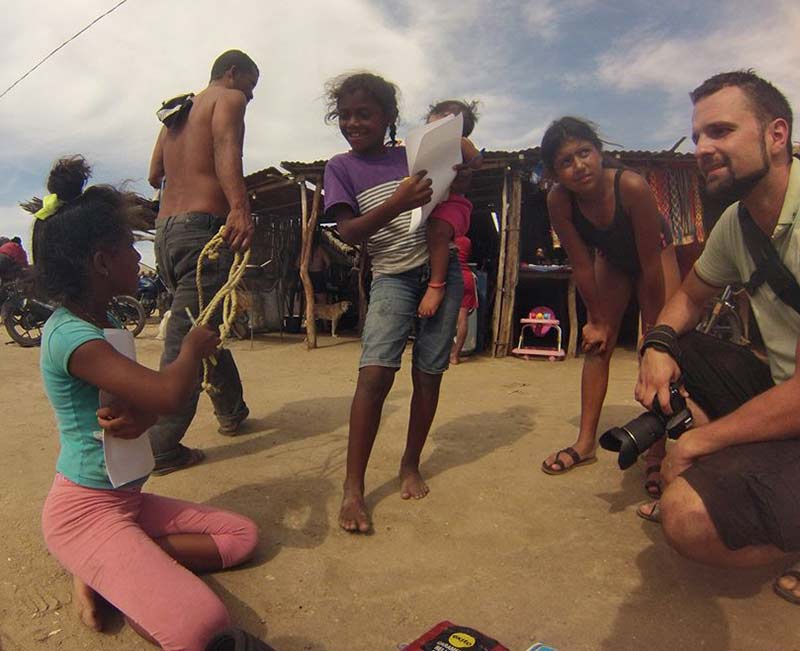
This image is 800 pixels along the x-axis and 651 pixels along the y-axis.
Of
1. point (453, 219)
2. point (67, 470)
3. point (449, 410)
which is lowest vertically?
point (449, 410)

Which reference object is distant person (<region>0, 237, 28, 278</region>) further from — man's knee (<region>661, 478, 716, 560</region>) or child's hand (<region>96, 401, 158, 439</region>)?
man's knee (<region>661, 478, 716, 560</region>)

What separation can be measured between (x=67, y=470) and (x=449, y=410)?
8.77ft

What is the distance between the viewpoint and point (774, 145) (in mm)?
1729

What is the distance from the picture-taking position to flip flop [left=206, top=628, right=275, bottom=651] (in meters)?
1.26

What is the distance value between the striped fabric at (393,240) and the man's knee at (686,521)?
1.24 metres

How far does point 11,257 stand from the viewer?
878cm

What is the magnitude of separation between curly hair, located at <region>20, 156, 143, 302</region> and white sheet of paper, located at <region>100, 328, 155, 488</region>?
0.17m

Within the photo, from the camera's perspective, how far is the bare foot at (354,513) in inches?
82.4

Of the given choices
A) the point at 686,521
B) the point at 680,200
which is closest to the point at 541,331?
the point at 680,200

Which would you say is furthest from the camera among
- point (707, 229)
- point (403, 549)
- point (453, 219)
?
point (707, 229)

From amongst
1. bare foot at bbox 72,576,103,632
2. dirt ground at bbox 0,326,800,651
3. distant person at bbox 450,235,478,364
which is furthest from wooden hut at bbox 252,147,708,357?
bare foot at bbox 72,576,103,632

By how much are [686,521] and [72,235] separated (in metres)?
1.92

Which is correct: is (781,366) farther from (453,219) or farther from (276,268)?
(276,268)

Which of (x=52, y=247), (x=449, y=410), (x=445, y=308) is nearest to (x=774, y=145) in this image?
(x=445, y=308)
